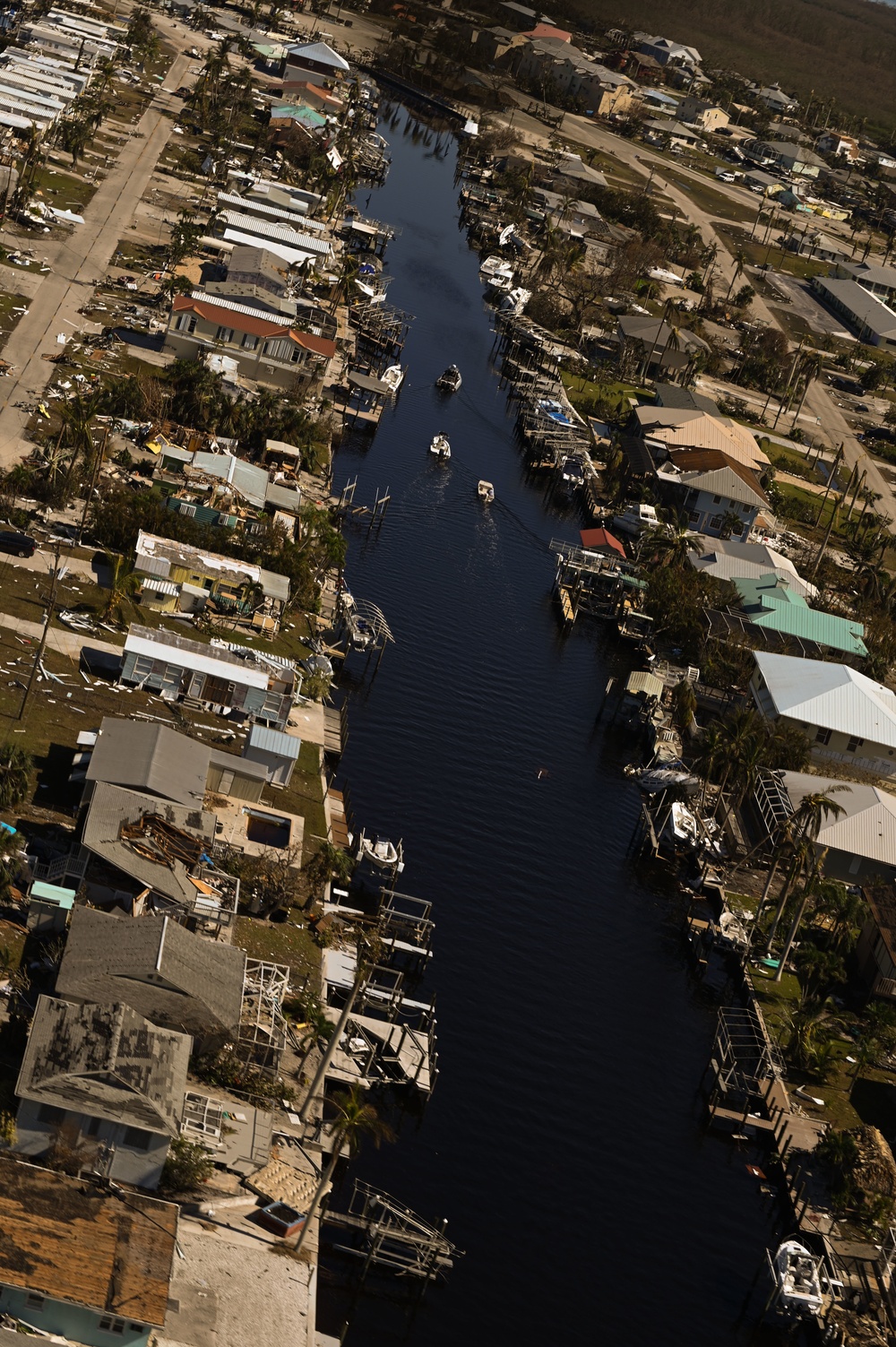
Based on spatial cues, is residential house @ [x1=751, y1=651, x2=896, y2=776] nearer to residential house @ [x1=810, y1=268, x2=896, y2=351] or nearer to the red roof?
the red roof

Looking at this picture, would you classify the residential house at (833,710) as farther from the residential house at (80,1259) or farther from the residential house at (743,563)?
the residential house at (80,1259)

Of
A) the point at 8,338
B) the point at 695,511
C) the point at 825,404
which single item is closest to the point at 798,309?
the point at 825,404

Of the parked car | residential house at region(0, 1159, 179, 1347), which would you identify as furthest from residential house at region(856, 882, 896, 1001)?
the parked car

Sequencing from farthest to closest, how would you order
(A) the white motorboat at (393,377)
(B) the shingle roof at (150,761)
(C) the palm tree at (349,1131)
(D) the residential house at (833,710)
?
(A) the white motorboat at (393,377) → (D) the residential house at (833,710) → (B) the shingle roof at (150,761) → (C) the palm tree at (349,1131)

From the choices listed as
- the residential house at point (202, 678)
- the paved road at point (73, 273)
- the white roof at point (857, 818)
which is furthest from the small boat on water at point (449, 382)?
the residential house at point (202, 678)

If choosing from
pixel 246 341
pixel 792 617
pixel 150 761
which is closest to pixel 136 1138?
pixel 150 761

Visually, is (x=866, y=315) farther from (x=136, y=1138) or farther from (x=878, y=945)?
(x=136, y=1138)

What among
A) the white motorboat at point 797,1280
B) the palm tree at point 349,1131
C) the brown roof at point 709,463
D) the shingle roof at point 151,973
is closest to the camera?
the palm tree at point 349,1131
